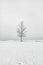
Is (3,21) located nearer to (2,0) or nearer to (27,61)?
(2,0)

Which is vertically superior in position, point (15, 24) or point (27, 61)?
point (15, 24)

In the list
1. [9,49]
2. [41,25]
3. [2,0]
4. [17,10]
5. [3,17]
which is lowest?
[9,49]

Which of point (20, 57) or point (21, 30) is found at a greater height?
point (21, 30)

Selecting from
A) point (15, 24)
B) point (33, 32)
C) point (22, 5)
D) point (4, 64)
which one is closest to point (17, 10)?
point (22, 5)

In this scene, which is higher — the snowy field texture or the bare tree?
the bare tree

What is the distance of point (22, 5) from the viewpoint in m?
2.02

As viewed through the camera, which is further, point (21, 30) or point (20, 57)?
point (21, 30)

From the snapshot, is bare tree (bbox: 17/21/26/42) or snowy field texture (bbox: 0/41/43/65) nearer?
snowy field texture (bbox: 0/41/43/65)

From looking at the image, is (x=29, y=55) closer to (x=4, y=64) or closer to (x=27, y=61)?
(x=27, y=61)

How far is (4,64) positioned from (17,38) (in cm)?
98

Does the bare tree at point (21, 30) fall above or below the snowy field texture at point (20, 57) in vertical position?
above

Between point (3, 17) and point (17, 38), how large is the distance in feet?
1.56

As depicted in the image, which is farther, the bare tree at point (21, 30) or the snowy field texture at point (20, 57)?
the bare tree at point (21, 30)

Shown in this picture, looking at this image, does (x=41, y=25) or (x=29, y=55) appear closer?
(x=29, y=55)
